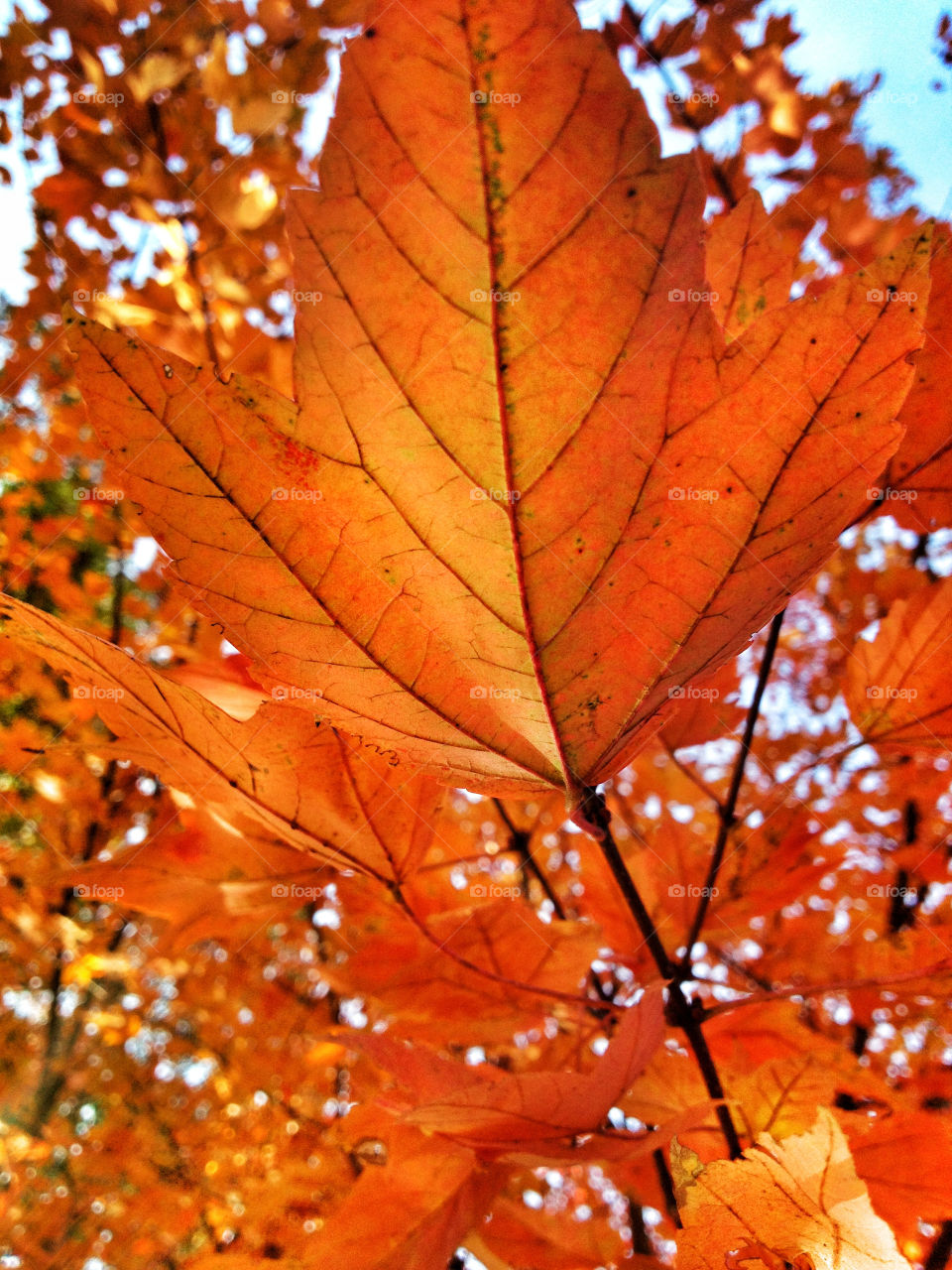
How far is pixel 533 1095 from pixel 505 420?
425 millimetres

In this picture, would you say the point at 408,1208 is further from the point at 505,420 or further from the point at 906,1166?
the point at 505,420

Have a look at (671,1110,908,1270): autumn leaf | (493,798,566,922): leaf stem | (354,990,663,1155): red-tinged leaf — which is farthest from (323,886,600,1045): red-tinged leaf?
(671,1110,908,1270): autumn leaf

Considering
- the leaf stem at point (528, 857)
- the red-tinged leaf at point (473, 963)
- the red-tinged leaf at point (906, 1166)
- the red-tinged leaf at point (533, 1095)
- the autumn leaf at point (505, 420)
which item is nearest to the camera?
the autumn leaf at point (505, 420)

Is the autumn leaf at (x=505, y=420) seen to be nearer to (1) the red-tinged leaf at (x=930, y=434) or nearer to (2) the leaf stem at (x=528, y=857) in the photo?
(1) the red-tinged leaf at (x=930, y=434)

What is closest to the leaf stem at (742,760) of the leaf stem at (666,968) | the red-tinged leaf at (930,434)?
the leaf stem at (666,968)

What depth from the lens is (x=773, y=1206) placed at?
44 centimetres

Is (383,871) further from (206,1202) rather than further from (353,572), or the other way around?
(206,1202)

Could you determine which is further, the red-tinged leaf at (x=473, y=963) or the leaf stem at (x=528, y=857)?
the leaf stem at (x=528, y=857)

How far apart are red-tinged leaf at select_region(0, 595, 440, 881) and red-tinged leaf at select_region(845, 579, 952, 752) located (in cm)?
45

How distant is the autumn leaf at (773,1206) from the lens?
429mm

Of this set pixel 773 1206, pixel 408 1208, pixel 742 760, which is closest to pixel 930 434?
pixel 742 760

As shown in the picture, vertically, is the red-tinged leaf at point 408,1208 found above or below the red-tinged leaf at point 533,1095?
below

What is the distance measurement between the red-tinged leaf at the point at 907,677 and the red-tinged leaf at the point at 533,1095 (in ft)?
1.39

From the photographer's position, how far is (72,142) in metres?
1.88
